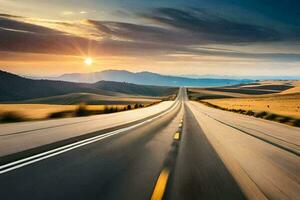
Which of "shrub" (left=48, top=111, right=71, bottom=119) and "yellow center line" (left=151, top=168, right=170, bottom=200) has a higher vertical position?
"yellow center line" (left=151, top=168, right=170, bottom=200)

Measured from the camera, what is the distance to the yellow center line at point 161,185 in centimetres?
578

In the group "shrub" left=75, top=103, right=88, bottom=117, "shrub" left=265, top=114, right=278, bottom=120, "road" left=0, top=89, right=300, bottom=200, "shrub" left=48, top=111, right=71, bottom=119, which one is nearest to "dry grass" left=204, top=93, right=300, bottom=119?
"shrub" left=265, top=114, right=278, bottom=120

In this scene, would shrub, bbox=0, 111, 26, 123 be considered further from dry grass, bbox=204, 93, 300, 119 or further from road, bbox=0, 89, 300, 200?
dry grass, bbox=204, 93, 300, 119

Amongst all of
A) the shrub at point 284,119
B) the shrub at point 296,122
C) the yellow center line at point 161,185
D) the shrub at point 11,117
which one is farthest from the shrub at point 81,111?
the yellow center line at point 161,185

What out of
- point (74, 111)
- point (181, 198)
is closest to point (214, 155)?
point (181, 198)

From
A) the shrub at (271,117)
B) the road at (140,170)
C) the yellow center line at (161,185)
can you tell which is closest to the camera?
the yellow center line at (161,185)

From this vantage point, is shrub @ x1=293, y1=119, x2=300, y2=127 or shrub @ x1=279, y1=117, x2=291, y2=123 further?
shrub @ x1=279, y1=117, x2=291, y2=123

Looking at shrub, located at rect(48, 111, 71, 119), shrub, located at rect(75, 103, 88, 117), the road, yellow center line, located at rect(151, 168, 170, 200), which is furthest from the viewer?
shrub, located at rect(75, 103, 88, 117)

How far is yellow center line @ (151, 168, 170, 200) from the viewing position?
5.78 metres

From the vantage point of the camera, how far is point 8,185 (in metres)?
5.96

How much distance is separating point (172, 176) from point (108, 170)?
132cm

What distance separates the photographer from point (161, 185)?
6.55 metres

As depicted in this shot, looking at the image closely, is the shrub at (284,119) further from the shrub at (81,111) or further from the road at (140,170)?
the road at (140,170)

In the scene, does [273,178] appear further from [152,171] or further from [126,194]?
[126,194]
